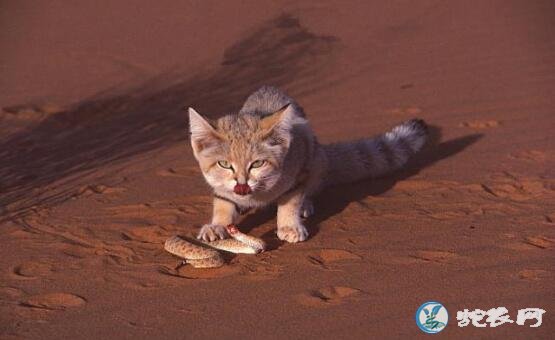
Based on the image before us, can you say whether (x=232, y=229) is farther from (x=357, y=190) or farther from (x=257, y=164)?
(x=357, y=190)

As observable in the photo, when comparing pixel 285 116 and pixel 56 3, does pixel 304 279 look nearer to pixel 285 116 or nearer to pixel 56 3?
pixel 285 116

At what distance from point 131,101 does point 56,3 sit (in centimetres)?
472

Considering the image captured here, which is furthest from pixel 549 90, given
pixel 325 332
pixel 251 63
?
pixel 325 332

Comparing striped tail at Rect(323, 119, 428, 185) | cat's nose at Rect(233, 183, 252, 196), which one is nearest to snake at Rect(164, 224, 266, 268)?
cat's nose at Rect(233, 183, 252, 196)

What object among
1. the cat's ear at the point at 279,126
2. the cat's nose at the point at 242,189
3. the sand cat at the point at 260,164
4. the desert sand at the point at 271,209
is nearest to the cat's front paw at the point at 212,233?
the sand cat at the point at 260,164

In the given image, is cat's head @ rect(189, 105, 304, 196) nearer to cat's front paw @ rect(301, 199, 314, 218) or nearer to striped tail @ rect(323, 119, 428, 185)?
cat's front paw @ rect(301, 199, 314, 218)

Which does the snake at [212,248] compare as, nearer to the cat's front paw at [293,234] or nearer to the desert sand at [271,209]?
the desert sand at [271,209]

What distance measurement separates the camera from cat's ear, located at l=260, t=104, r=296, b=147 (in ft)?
14.9

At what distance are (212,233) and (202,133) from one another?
632 mm

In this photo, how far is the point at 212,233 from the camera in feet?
15.1

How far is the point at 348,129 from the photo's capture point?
23.5 ft

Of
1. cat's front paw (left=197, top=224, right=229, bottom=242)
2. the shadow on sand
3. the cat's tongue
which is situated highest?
the shadow on sand

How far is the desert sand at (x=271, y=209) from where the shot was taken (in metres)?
3.74

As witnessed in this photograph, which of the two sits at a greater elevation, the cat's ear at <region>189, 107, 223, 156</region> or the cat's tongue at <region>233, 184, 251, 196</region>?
the cat's ear at <region>189, 107, 223, 156</region>
